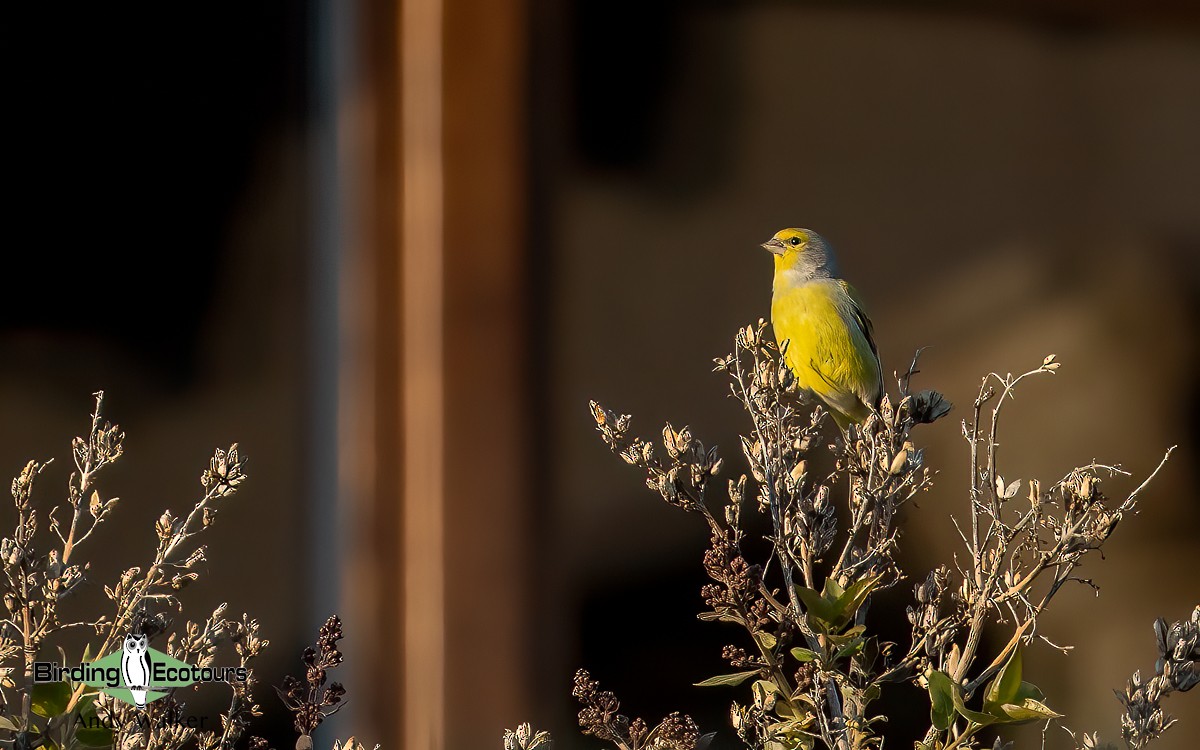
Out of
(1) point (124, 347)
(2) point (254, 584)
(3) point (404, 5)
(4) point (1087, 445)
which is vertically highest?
(3) point (404, 5)

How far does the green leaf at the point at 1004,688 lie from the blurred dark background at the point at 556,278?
3.00 ft

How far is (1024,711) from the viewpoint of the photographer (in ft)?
2.10

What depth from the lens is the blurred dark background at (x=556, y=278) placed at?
1.49 metres

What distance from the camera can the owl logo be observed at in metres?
0.63

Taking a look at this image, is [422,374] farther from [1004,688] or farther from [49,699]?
[1004,688]

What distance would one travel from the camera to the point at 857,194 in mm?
1605

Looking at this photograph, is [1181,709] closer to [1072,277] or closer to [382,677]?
[1072,277]

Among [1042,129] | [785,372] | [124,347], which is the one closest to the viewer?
[785,372]

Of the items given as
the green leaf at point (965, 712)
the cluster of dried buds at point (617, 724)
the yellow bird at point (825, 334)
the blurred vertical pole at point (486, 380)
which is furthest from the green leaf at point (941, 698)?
the blurred vertical pole at point (486, 380)

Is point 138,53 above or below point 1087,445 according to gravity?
above

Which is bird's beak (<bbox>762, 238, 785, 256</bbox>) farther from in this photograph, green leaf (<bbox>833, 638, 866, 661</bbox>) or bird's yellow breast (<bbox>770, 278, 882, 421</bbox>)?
green leaf (<bbox>833, 638, 866, 661</bbox>)

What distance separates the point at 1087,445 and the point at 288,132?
122 centimetres

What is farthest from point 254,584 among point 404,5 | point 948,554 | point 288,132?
point 948,554

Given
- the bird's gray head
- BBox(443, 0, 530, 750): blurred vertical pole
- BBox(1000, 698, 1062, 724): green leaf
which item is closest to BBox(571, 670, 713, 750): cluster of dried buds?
BBox(1000, 698, 1062, 724): green leaf
